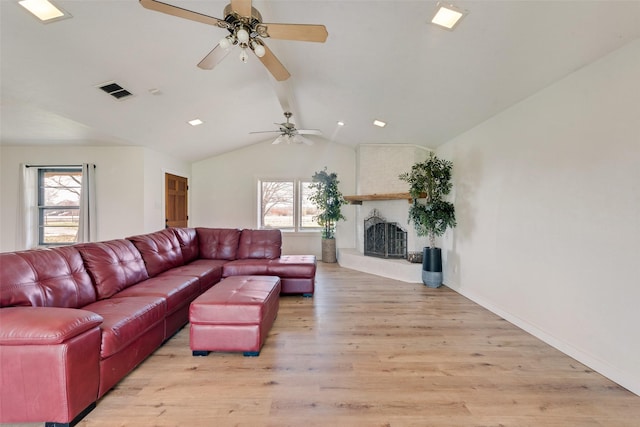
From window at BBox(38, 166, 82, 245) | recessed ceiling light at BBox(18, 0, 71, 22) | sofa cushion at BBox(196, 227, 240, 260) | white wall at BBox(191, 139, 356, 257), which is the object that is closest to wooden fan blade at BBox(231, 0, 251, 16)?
recessed ceiling light at BBox(18, 0, 71, 22)

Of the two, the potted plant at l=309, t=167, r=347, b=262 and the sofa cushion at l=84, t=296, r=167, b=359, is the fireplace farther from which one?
the sofa cushion at l=84, t=296, r=167, b=359

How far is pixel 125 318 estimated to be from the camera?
193 centimetres

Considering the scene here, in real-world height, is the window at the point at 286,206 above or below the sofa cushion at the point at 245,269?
above

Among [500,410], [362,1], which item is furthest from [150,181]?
[500,410]

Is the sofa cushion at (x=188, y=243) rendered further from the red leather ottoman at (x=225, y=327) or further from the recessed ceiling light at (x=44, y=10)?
the recessed ceiling light at (x=44, y=10)

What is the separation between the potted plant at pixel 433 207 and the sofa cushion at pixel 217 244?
2.98 meters

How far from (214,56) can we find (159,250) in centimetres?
248

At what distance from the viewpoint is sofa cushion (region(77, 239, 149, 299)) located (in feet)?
8.06

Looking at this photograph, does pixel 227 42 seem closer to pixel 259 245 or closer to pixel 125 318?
pixel 125 318

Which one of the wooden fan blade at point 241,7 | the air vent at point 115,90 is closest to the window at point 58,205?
the air vent at point 115,90

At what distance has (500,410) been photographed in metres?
1.71

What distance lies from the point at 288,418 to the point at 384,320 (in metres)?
1.69

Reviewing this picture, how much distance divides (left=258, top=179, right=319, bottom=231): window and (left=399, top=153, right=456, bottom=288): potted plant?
3.03m

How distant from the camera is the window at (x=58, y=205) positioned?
16.7ft
